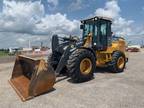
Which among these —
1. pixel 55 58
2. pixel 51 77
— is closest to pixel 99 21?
pixel 55 58

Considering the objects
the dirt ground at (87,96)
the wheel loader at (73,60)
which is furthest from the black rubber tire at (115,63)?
the dirt ground at (87,96)

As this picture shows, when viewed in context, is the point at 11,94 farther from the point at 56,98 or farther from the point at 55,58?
the point at 55,58

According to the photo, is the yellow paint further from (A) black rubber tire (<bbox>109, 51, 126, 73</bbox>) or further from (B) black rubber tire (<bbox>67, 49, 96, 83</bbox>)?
(B) black rubber tire (<bbox>67, 49, 96, 83</bbox>)

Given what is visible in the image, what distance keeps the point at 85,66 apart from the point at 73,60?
92 centimetres

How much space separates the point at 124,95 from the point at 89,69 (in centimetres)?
241

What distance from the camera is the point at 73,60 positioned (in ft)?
26.2

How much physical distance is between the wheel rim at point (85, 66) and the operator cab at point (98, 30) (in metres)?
1.71

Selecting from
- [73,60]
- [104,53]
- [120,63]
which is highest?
[104,53]

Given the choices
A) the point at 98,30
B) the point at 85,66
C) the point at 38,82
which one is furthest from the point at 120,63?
the point at 38,82

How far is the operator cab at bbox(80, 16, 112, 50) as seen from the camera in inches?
409

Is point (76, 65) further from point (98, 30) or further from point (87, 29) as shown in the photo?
point (87, 29)

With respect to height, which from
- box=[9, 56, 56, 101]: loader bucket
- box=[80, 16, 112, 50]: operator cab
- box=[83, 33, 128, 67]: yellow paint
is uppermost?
box=[80, 16, 112, 50]: operator cab

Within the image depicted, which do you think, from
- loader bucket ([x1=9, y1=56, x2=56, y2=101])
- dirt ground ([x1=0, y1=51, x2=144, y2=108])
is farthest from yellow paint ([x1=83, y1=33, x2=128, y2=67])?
loader bucket ([x1=9, y1=56, x2=56, y2=101])

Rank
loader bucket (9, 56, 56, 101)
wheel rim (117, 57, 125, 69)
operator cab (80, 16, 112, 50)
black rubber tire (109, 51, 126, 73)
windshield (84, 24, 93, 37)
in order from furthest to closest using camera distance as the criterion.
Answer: wheel rim (117, 57, 125, 69) → windshield (84, 24, 93, 37) → operator cab (80, 16, 112, 50) → black rubber tire (109, 51, 126, 73) → loader bucket (9, 56, 56, 101)
